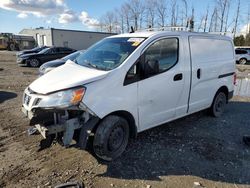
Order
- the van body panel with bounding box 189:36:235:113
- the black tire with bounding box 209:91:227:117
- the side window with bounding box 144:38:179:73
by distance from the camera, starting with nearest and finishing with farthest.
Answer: the side window with bounding box 144:38:179:73
the van body panel with bounding box 189:36:235:113
the black tire with bounding box 209:91:227:117

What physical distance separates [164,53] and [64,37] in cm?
4103

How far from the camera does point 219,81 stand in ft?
17.9

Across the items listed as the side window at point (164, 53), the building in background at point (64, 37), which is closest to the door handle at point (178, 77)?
the side window at point (164, 53)

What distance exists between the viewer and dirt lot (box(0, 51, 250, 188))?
3203mm

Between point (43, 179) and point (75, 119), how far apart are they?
93cm

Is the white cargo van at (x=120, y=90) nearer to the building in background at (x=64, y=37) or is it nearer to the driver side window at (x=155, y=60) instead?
the driver side window at (x=155, y=60)

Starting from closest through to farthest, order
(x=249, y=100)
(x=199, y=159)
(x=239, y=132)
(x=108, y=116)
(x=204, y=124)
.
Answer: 1. (x=108, y=116)
2. (x=199, y=159)
3. (x=239, y=132)
4. (x=204, y=124)
5. (x=249, y=100)

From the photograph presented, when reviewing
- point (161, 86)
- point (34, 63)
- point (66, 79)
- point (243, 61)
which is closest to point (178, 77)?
point (161, 86)

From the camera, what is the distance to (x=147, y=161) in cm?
366

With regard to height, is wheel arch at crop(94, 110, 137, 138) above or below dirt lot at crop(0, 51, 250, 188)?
above

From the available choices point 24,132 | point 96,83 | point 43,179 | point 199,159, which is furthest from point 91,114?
point 24,132

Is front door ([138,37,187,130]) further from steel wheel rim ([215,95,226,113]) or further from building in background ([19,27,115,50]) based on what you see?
building in background ([19,27,115,50])

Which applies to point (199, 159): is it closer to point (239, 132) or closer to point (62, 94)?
Answer: point (239, 132)

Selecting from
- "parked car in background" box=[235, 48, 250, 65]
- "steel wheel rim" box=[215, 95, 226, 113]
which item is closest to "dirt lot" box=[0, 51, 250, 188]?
"steel wheel rim" box=[215, 95, 226, 113]
